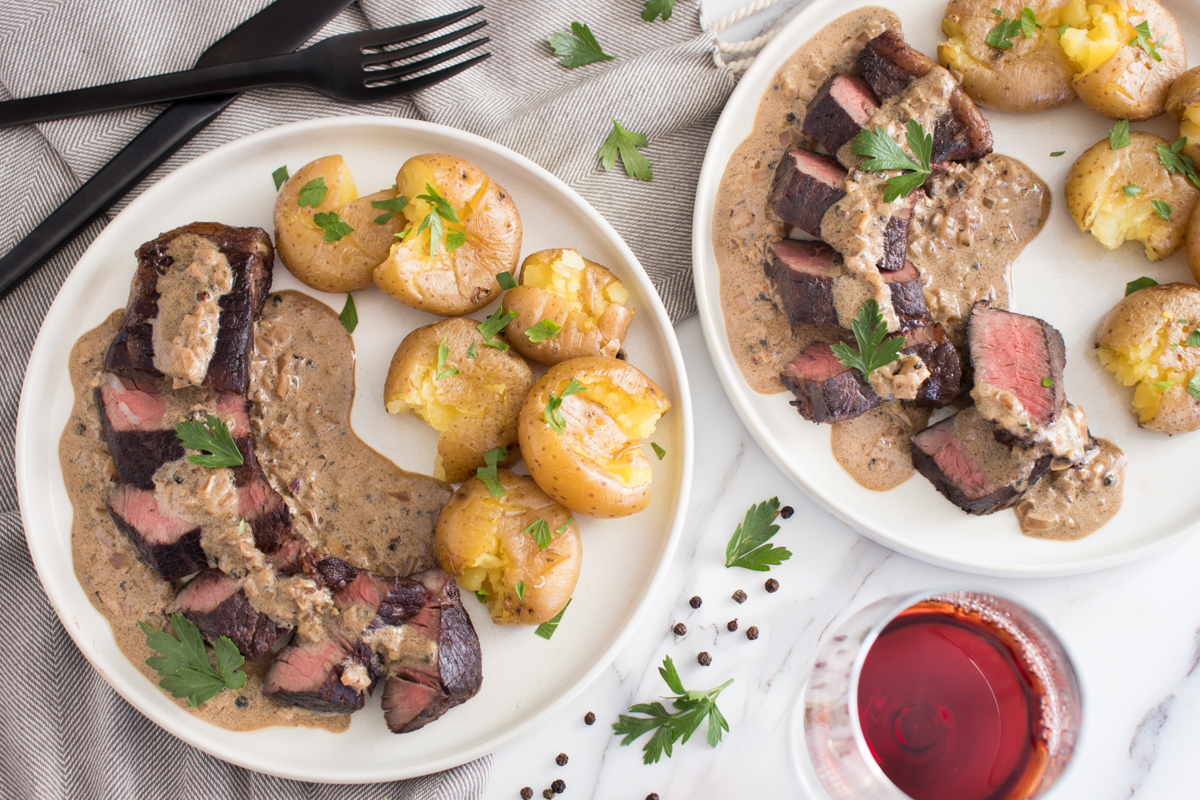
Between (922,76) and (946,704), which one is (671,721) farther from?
(922,76)

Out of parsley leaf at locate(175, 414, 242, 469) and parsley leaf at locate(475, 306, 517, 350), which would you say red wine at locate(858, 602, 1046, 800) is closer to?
parsley leaf at locate(475, 306, 517, 350)

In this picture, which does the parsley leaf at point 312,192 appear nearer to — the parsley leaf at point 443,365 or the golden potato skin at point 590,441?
the parsley leaf at point 443,365

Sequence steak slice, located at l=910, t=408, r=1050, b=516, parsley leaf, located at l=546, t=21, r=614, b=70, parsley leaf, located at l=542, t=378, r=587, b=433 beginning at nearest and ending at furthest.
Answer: parsley leaf, located at l=542, t=378, r=587, b=433
steak slice, located at l=910, t=408, r=1050, b=516
parsley leaf, located at l=546, t=21, r=614, b=70

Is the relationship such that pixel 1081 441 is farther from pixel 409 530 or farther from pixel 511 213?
pixel 409 530

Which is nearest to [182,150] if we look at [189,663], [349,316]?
[349,316]

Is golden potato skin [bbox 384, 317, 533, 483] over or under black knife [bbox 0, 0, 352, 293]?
under

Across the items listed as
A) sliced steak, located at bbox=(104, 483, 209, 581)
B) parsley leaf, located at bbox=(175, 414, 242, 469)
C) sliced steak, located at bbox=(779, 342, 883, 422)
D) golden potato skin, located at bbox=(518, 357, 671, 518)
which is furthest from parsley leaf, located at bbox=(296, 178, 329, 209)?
sliced steak, located at bbox=(779, 342, 883, 422)

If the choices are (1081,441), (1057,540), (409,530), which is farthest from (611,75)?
(1057,540)
